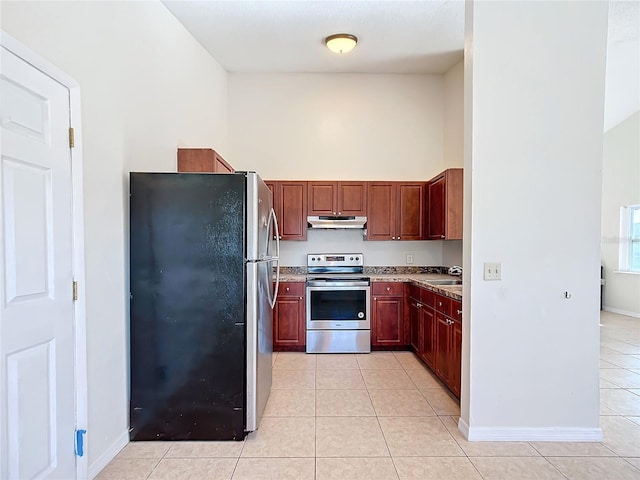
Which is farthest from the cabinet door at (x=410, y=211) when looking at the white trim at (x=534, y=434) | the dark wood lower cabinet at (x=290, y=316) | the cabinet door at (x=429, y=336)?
the white trim at (x=534, y=434)

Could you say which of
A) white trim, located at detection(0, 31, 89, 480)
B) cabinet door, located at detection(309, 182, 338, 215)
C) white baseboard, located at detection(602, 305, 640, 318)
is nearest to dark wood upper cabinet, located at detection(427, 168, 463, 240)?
cabinet door, located at detection(309, 182, 338, 215)

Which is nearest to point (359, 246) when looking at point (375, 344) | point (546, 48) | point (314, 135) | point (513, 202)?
point (375, 344)

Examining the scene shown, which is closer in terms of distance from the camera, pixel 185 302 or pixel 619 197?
pixel 185 302

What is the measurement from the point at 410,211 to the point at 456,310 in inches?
72.8

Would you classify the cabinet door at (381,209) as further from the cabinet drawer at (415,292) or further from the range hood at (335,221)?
the cabinet drawer at (415,292)

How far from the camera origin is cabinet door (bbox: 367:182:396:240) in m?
4.37

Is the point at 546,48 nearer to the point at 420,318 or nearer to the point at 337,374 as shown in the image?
the point at 420,318

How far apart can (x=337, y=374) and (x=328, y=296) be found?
909 mm

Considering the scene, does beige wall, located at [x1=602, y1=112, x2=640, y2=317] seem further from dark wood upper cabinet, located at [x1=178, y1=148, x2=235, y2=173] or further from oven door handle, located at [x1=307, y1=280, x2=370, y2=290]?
dark wood upper cabinet, located at [x1=178, y1=148, x2=235, y2=173]

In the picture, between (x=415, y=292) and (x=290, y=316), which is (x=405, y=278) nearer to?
(x=415, y=292)

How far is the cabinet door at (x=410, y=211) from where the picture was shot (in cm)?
438

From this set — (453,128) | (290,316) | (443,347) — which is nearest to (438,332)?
(443,347)

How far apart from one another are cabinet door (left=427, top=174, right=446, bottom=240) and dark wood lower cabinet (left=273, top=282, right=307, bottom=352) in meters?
1.63

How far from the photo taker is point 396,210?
4383 millimetres
